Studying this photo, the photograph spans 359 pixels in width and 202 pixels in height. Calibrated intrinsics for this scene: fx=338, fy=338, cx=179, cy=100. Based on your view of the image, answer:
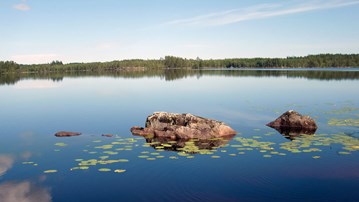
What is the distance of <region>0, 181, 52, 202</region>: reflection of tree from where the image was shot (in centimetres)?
1170

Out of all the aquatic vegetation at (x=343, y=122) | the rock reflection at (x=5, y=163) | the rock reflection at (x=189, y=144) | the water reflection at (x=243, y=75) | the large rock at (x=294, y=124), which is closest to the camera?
→ the rock reflection at (x=5, y=163)

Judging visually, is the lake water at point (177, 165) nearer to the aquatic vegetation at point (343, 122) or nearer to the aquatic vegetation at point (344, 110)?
the aquatic vegetation at point (343, 122)

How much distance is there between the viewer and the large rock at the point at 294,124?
22.3 meters

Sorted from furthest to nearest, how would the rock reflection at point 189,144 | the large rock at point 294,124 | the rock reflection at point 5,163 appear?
the large rock at point 294,124 < the rock reflection at point 189,144 < the rock reflection at point 5,163

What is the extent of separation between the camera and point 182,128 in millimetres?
20922

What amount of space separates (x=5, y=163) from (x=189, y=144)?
9.27 m

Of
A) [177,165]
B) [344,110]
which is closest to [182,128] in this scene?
[177,165]

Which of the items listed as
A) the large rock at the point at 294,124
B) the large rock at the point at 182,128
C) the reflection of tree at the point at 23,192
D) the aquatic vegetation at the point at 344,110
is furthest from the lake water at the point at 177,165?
the aquatic vegetation at the point at 344,110

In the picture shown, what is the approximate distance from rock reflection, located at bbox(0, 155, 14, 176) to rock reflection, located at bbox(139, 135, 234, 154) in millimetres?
7056

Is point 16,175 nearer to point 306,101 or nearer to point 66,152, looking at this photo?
point 66,152

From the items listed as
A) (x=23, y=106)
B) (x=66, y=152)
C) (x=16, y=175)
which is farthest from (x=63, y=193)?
(x=23, y=106)

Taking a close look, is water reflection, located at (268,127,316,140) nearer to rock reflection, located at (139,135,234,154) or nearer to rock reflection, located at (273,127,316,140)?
rock reflection, located at (273,127,316,140)

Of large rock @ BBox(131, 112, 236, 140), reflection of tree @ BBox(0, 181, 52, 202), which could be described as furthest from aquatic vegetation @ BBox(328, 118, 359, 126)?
reflection of tree @ BBox(0, 181, 52, 202)

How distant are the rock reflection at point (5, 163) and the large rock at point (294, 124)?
15787 millimetres
